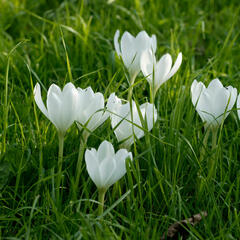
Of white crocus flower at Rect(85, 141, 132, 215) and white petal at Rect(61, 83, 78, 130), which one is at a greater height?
white petal at Rect(61, 83, 78, 130)

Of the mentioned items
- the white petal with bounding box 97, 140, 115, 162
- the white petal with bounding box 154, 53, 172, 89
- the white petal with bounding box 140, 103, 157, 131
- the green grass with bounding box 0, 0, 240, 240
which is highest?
the white petal with bounding box 154, 53, 172, 89

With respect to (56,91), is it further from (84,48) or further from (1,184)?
(84,48)

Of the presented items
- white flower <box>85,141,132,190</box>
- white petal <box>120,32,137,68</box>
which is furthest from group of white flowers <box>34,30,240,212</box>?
white petal <box>120,32,137,68</box>

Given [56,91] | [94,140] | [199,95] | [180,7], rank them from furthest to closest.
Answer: [180,7]
[94,140]
[199,95]
[56,91]

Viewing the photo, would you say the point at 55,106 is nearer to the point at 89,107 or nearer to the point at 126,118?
the point at 89,107

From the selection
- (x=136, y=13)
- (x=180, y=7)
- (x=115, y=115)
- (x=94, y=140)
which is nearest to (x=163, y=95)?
(x=94, y=140)

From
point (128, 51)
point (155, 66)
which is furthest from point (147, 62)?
point (128, 51)

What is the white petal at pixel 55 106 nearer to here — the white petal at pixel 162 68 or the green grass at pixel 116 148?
the green grass at pixel 116 148

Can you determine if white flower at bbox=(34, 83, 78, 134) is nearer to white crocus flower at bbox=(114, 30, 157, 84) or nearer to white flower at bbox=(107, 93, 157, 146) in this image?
white flower at bbox=(107, 93, 157, 146)
